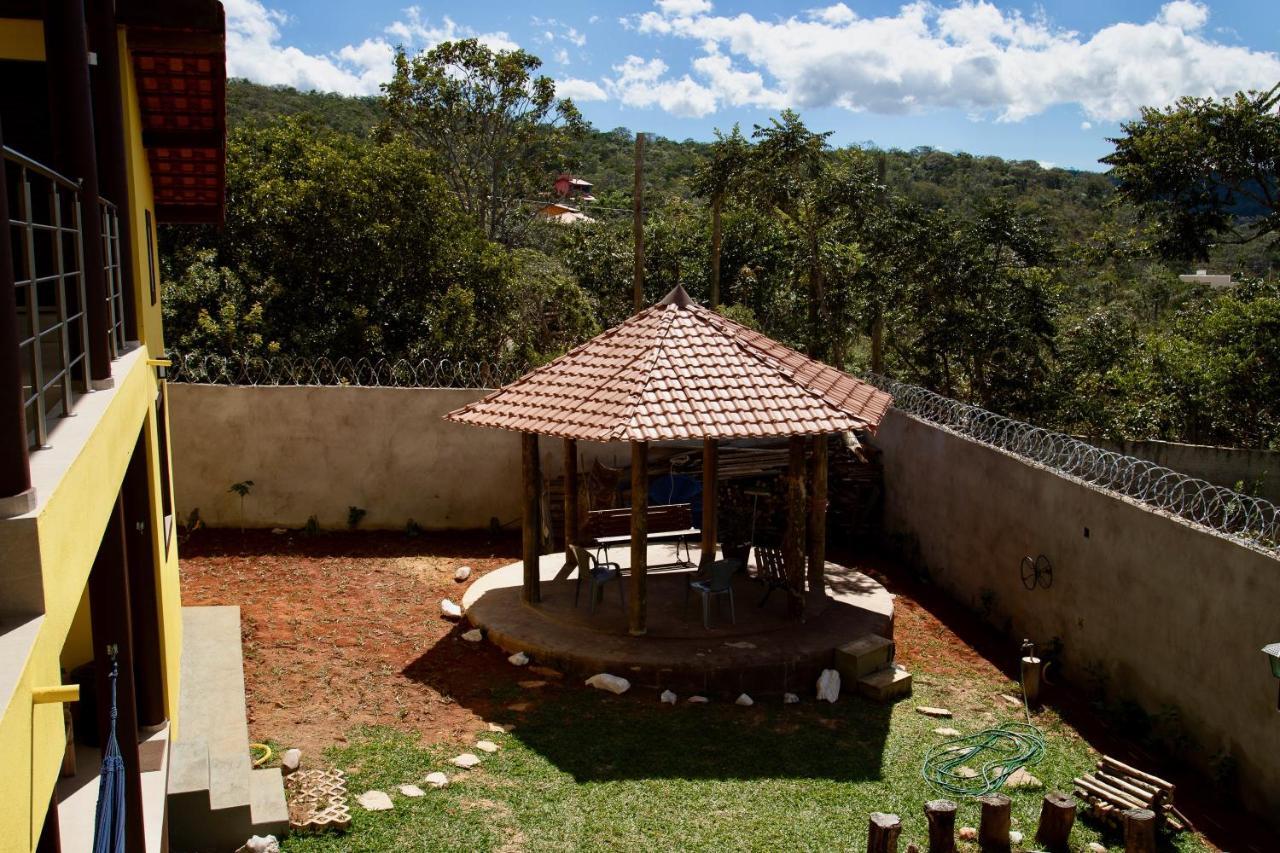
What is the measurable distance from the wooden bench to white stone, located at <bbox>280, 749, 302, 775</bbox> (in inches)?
157

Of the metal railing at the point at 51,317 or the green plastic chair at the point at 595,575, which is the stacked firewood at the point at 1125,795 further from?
the metal railing at the point at 51,317

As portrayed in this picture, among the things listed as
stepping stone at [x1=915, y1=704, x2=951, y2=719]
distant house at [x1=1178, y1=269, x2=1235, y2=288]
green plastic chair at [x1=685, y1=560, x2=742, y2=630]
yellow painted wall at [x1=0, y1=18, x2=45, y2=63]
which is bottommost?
stepping stone at [x1=915, y1=704, x2=951, y2=719]

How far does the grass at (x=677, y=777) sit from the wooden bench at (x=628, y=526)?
1.99 m

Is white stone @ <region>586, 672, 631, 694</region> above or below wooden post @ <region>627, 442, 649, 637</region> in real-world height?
below

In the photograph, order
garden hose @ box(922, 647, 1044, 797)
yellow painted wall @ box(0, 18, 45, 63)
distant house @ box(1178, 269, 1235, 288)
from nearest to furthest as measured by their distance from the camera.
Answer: yellow painted wall @ box(0, 18, 45, 63)
garden hose @ box(922, 647, 1044, 797)
distant house @ box(1178, 269, 1235, 288)

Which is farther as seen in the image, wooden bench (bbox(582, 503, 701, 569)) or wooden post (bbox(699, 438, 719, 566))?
wooden post (bbox(699, 438, 719, 566))

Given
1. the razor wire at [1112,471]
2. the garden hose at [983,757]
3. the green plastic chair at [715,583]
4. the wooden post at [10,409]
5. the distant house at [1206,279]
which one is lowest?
the garden hose at [983,757]

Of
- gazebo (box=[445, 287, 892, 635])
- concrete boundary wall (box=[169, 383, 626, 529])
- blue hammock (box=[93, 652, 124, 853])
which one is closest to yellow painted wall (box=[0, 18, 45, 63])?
blue hammock (box=[93, 652, 124, 853])

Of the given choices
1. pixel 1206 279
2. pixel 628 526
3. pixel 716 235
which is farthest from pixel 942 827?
pixel 1206 279

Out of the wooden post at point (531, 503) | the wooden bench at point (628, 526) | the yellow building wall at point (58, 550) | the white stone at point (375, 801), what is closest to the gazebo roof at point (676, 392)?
the wooden post at point (531, 503)

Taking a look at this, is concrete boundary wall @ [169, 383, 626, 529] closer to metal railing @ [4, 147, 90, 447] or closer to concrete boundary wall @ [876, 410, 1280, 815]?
concrete boundary wall @ [876, 410, 1280, 815]

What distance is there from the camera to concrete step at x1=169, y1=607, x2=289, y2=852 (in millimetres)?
6383

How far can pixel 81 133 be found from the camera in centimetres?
429

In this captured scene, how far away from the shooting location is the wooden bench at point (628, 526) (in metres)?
11.0
